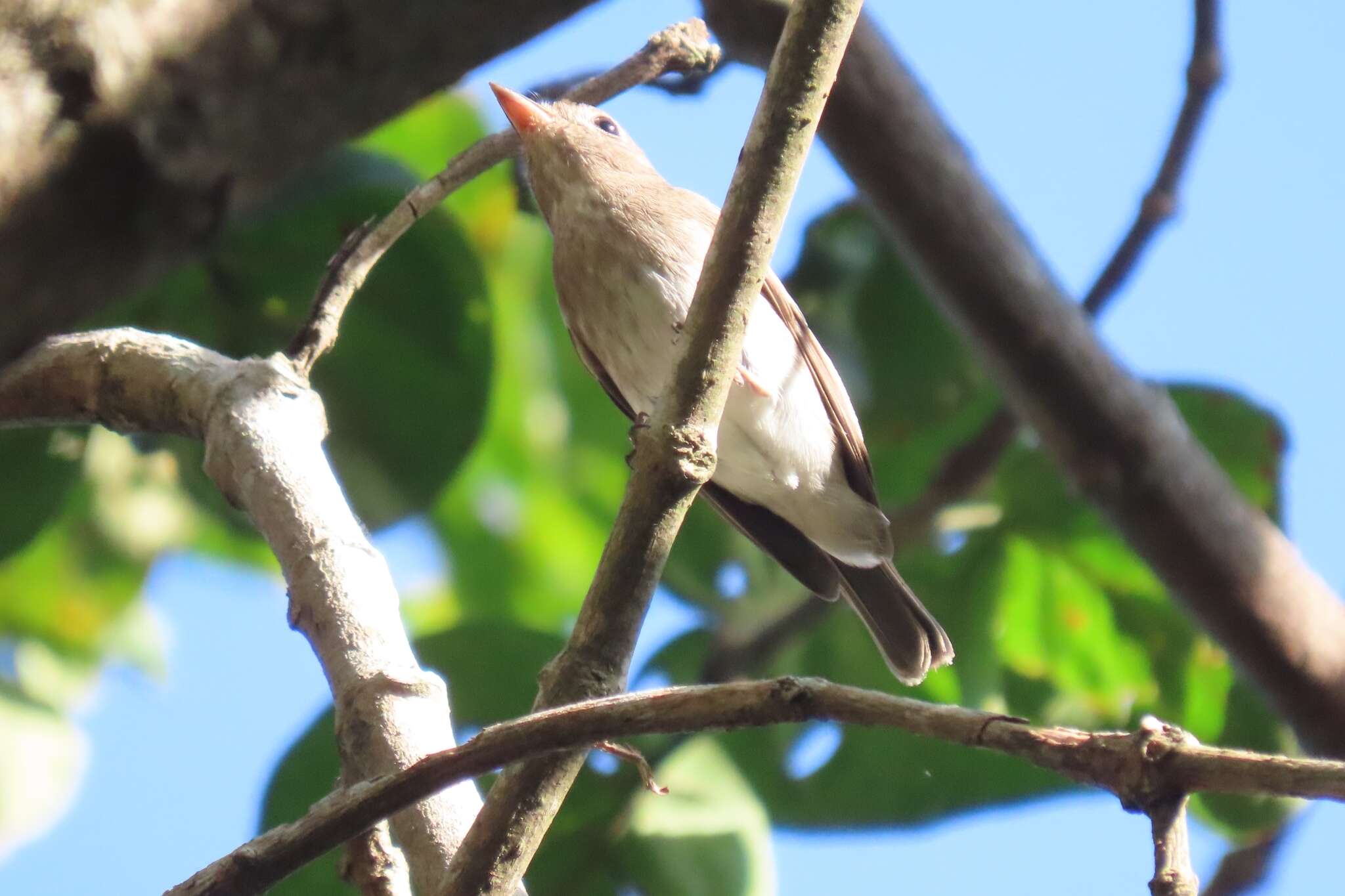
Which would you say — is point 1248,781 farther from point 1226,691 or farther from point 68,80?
point 1226,691

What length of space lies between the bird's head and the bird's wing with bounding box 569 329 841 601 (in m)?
0.33

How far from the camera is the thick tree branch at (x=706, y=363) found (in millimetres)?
1360

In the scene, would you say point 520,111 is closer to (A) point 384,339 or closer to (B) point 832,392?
(A) point 384,339

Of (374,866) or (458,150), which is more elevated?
(458,150)

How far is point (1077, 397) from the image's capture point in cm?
261

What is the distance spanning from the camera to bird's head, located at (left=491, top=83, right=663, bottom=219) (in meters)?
3.05

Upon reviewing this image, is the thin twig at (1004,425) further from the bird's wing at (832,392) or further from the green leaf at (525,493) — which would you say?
the green leaf at (525,493)

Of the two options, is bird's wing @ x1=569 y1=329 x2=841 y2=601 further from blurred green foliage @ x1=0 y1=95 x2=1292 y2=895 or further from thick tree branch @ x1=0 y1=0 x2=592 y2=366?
thick tree branch @ x1=0 y1=0 x2=592 y2=366

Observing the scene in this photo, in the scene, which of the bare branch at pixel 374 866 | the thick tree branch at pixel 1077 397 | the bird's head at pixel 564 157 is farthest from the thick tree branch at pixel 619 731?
the bird's head at pixel 564 157

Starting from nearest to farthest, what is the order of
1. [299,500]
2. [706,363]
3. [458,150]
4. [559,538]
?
1. [706,363]
2. [299,500]
3. [458,150]
4. [559,538]

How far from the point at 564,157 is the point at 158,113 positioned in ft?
7.35

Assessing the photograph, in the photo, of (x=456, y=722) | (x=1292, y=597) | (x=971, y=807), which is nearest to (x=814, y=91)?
(x=1292, y=597)

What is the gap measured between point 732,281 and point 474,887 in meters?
0.65

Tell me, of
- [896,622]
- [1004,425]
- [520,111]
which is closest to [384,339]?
[520,111]
